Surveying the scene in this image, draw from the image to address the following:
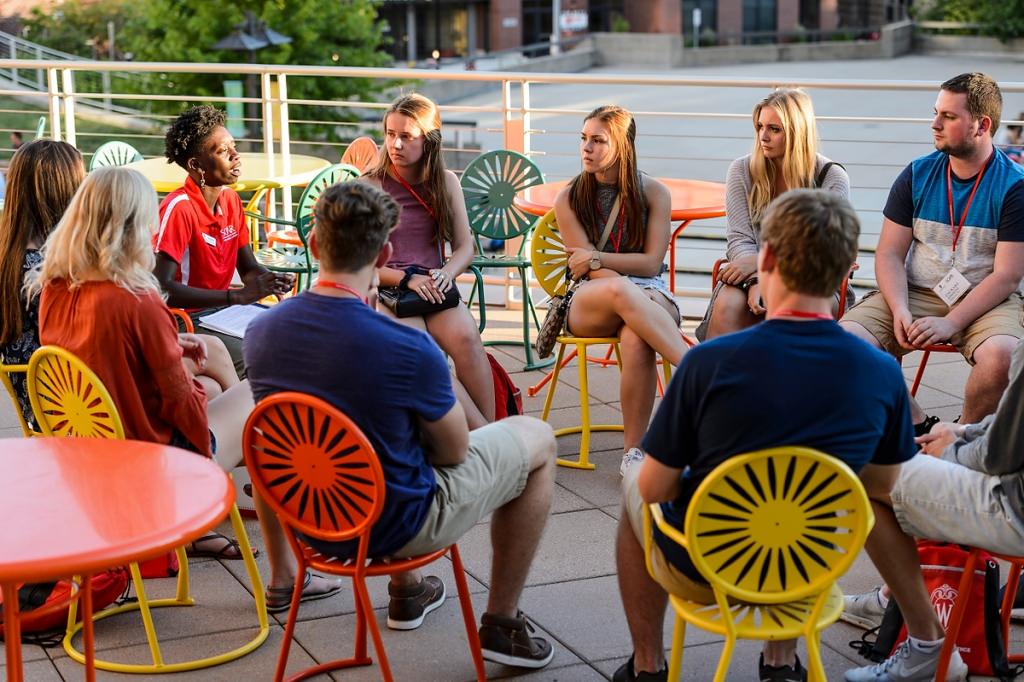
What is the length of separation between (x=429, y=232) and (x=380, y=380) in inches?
85.9

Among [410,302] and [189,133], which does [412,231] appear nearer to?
[410,302]

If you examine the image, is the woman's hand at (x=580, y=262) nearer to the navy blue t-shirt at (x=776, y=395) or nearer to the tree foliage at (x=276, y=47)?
the navy blue t-shirt at (x=776, y=395)

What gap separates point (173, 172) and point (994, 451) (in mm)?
4750

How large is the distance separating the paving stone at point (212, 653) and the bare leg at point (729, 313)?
6.83 ft

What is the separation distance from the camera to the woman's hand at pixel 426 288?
4531 mm

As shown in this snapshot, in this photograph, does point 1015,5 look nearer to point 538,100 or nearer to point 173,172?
point 538,100

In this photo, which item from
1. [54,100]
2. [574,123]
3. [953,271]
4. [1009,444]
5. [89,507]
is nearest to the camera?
[89,507]

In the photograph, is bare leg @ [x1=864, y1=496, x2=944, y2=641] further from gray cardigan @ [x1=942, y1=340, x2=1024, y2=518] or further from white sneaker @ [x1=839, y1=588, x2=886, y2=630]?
white sneaker @ [x1=839, y1=588, x2=886, y2=630]

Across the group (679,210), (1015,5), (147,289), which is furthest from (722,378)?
(1015,5)

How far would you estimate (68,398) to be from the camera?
3.08m

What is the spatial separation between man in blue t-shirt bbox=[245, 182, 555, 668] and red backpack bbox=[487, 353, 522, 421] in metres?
1.47

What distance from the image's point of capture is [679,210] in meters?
5.23

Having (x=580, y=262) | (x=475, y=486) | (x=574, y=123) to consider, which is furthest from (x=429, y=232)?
(x=574, y=123)

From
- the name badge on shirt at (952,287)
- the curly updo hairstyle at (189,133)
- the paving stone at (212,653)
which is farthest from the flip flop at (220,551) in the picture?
the name badge on shirt at (952,287)
